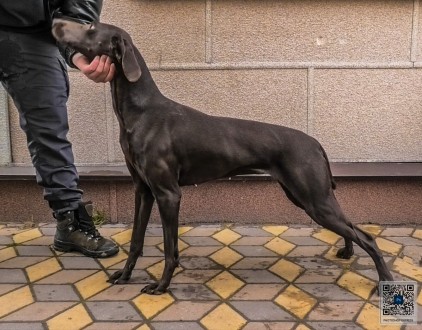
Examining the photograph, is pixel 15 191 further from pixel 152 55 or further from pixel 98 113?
pixel 152 55

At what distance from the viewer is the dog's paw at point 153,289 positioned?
9.57ft

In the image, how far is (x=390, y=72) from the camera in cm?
420

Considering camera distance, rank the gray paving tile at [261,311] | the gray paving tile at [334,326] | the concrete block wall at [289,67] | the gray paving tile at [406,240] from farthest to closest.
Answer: the concrete block wall at [289,67], the gray paving tile at [406,240], the gray paving tile at [261,311], the gray paving tile at [334,326]

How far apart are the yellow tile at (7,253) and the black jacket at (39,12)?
1431 mm

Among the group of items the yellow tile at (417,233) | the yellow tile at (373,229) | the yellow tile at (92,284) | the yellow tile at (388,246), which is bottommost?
the yellow tile at (373,229)

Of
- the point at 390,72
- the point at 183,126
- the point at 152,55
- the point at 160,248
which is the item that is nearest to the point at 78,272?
the point at 160,248

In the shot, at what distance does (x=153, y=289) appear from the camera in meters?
2.94

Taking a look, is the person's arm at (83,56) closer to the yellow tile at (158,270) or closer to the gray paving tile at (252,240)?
the yellow tile at (158,270)

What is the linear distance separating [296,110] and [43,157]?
209 cm

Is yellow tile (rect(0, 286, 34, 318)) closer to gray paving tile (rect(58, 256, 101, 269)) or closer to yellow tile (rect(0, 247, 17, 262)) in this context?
gray paving tile (rect(58, 256, 101, 269))

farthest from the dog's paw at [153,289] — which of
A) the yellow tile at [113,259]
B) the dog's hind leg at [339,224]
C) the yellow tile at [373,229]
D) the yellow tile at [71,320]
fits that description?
the yellow tile at [373,229]

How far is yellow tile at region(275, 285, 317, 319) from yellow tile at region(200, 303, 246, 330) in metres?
0.29

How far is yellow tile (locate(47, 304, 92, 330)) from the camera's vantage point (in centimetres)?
257

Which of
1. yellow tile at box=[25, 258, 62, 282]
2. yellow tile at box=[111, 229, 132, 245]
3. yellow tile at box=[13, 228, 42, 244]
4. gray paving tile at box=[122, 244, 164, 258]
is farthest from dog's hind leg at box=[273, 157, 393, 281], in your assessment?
yellow tile at box=[13, 228, 42, 244]
